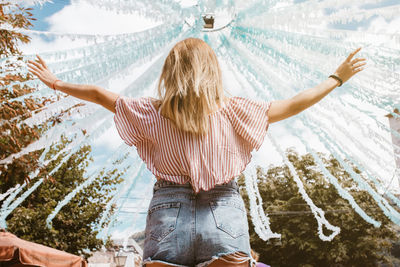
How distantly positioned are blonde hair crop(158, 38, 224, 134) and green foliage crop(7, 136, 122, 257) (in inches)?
208

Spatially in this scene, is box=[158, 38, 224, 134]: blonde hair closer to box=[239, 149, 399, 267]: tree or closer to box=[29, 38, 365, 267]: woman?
box=[29, 38, 365, 267]: woman

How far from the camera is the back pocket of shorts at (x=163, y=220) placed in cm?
98

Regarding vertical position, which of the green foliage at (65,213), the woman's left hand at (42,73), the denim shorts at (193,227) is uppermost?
the woman's left hand at (42,73)

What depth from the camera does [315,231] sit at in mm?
12430

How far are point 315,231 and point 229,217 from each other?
12462mm

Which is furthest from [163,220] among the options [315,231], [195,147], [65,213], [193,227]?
[315,231]

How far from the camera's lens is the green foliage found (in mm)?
6309

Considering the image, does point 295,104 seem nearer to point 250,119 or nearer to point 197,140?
point 250,119

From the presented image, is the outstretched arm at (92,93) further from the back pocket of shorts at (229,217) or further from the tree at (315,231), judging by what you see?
the tree at (315,231)

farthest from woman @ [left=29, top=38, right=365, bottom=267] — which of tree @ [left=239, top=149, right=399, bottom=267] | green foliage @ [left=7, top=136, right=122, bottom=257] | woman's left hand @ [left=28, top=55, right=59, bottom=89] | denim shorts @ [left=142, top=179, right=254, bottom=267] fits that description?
tree @ [left=239, top=149, right=399, bottom=267]

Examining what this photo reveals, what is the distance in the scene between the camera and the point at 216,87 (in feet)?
3.69

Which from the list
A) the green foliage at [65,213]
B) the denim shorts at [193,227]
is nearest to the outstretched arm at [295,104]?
the denim shorts at [193,227]

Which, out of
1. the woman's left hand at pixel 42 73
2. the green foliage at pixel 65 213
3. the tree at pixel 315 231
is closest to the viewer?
the woman's left hand at pixel 42 73

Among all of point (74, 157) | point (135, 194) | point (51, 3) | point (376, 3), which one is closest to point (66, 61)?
point (51, 3)
